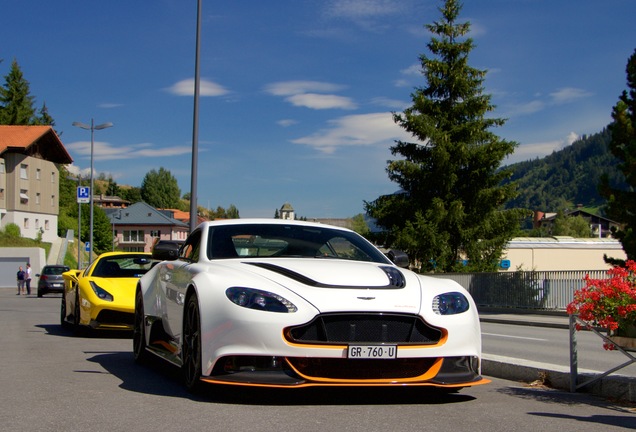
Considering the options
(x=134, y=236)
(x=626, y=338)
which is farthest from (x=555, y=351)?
(x=134, y=236)

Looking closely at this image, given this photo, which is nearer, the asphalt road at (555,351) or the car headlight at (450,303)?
the car headlight at (450,303)

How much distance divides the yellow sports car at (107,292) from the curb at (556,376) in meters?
6.22

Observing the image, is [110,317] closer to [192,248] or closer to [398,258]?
[192,248]

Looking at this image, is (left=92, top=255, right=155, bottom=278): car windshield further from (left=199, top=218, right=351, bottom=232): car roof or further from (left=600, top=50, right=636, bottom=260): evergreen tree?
(left=600, top=50, right=636, bottom=260): evergreen tree

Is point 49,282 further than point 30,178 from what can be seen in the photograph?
No

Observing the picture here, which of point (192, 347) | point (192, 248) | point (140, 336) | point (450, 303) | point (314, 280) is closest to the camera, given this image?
point (314, 280)

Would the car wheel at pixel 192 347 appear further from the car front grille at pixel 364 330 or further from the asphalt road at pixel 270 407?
the car front grille at pixel 364 330

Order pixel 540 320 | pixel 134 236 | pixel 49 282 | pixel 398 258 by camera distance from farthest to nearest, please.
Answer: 1. pixel 134 236
2. pixel 49 282
3. pixel 540 320
4. pixel 398 258

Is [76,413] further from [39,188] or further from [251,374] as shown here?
[39,188]

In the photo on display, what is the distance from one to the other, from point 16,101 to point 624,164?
86.8 m

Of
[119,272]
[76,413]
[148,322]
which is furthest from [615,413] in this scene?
[119,272]

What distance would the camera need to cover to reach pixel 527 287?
32938 millimetres

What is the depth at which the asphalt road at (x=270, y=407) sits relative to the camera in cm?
525

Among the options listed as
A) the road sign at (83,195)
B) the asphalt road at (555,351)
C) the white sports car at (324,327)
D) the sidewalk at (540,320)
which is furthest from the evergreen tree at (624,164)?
the road sign at (83,195)
